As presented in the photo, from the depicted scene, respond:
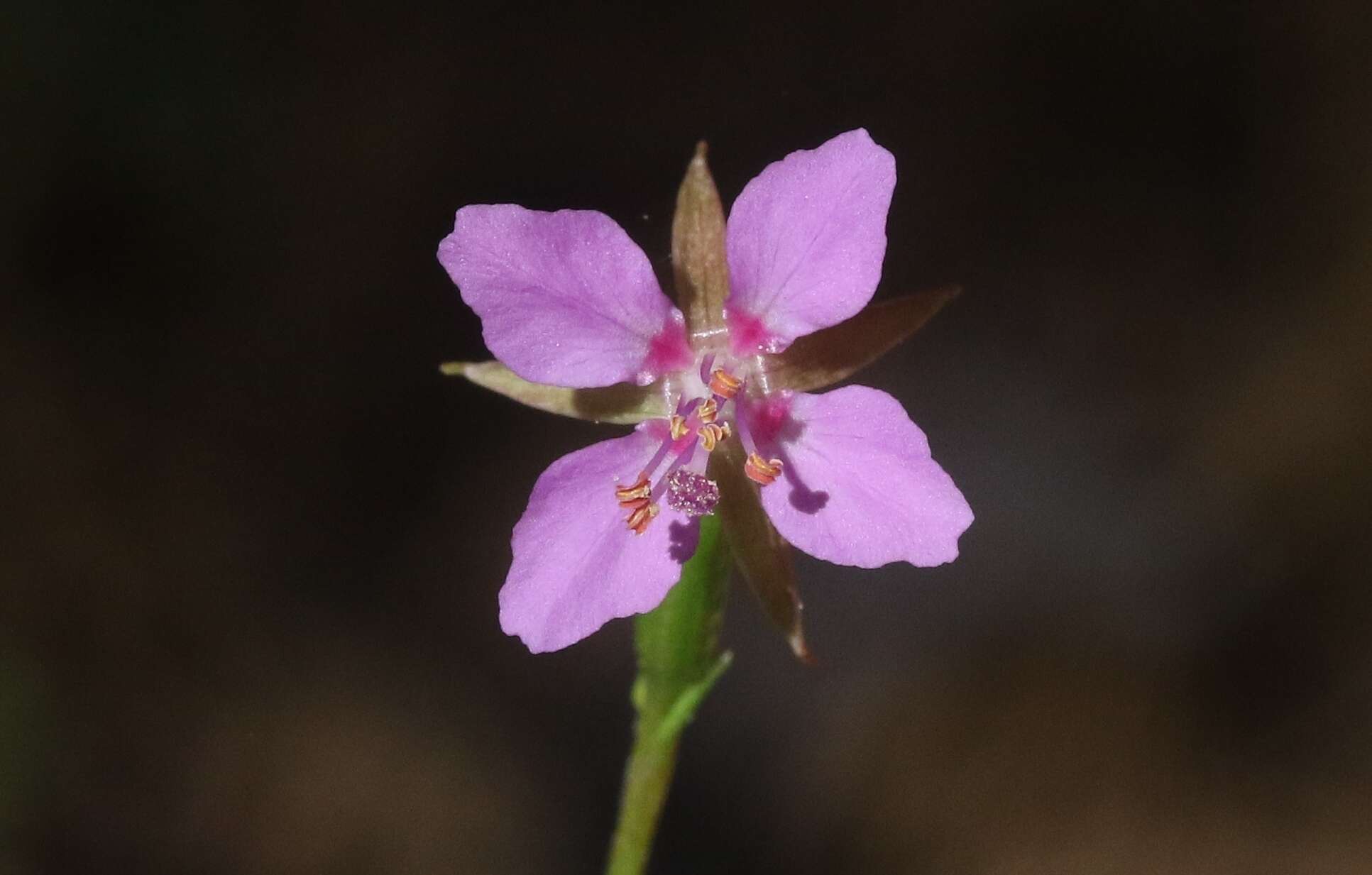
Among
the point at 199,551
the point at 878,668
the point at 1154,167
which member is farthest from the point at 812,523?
the point at 1154,167

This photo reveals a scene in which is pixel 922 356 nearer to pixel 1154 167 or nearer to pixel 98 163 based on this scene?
pixel 1154 167

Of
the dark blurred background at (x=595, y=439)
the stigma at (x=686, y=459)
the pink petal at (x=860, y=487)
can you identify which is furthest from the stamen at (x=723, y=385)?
the dark blurred background at (x=595, y=439)

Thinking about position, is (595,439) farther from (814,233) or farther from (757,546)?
(814,233)

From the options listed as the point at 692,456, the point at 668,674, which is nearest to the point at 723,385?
the point at 692,456

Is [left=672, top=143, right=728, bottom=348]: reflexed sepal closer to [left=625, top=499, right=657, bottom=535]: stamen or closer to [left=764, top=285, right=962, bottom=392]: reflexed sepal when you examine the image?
[left=764, top=285, right=962, bottom=392]: reflexed sepal

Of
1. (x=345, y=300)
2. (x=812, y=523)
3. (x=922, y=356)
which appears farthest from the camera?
(x=922, y=356)

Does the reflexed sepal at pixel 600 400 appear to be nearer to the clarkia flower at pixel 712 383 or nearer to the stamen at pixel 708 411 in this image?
the clarkia flower at pixel 712 383
